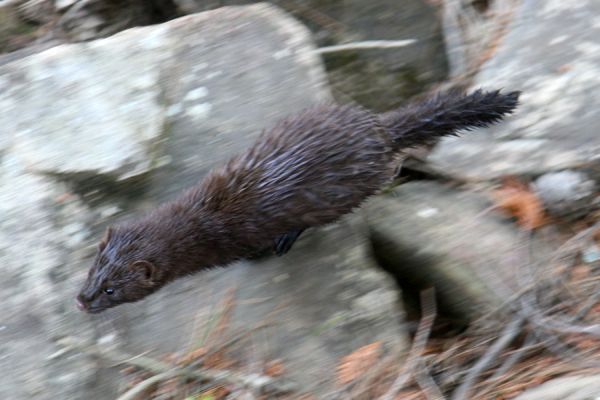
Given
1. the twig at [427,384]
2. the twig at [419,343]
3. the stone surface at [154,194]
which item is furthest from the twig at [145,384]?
the twig at [427,384]

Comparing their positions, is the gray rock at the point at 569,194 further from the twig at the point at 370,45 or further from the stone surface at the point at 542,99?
the twig at the point at 370,45

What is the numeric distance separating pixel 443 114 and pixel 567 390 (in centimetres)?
142

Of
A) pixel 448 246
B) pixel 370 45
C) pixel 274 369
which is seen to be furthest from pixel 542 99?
pixel 274 369

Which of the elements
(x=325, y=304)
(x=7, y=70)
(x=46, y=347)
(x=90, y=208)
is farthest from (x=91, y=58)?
(x=325, y=304)

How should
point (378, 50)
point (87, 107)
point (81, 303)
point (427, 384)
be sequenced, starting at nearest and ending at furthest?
point (427, 384) → point (81, 303) → point (87, 107) → point (378, 50)

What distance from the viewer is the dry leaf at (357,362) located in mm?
2822

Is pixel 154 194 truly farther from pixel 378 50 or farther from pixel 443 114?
pixel 378 50

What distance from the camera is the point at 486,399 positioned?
2.62 meters

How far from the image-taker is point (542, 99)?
3496 mm

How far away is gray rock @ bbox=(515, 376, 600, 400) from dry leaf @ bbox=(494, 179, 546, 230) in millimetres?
797

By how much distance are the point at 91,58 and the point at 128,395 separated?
179 cm

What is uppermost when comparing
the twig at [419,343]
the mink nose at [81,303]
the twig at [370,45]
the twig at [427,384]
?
the twig at [370,45]

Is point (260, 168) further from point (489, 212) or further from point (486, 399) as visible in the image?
point (486, 399)

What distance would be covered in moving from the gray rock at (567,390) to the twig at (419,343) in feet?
1.38
